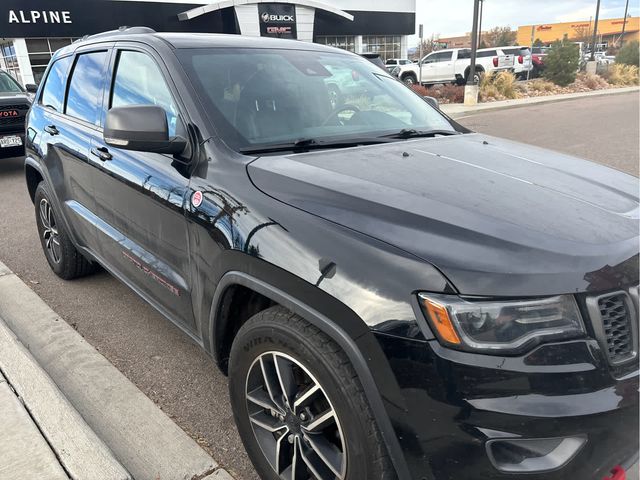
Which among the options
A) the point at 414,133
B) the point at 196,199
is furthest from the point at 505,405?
the point at 414,133

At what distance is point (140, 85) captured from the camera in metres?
2.89

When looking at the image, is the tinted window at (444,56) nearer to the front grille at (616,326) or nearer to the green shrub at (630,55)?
the green shrub at (630,55)

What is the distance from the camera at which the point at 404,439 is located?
4.99 feet

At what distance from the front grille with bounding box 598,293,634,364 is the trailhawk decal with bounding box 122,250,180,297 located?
1.83 meters

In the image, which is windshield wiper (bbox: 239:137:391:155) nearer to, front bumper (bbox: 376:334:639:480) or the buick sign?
front bumper (bbox: 376:334:639:480)

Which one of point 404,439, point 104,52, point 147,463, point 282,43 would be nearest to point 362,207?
point 404,439

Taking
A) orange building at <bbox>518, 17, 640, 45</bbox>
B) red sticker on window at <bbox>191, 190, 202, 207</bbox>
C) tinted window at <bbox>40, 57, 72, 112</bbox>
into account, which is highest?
orange building at <bbox>518, 17, 640, 45</bbox>

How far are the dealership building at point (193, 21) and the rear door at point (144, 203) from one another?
54.6ft

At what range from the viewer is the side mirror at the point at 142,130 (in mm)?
2281

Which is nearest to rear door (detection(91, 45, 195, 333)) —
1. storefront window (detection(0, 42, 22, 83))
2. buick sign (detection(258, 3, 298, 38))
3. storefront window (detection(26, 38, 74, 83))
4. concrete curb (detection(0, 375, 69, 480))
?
concrete curb (detection(0, 375, 69, 480))

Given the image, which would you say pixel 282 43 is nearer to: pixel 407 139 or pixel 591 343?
pixel 407 139

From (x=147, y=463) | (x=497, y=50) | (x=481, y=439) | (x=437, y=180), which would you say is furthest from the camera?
(x=497, y=50)

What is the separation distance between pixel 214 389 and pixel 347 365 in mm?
1537

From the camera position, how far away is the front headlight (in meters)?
1.47
